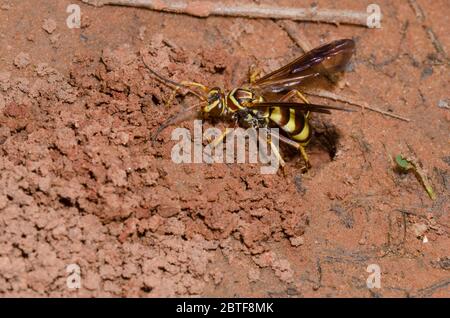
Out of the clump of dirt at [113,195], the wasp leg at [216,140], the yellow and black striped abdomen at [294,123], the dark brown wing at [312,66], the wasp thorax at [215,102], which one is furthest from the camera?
the yellow and black striped abdomen at [294,123]

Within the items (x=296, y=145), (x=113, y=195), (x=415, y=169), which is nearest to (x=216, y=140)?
(x=296, y=145)

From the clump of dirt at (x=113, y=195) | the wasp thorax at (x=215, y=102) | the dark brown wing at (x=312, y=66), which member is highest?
the dark brown wing at (x=312, y=66)

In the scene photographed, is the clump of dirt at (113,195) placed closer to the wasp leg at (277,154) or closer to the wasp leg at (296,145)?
the wasp leg at (277,154)

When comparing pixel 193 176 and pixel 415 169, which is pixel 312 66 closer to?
pixel 415 169

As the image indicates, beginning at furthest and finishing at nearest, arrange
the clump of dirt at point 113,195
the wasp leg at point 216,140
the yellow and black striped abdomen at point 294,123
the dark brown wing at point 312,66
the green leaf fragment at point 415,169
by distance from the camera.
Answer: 1. the yellow and black striped abdomen at point 294,123
2. the dark brown wing at point 312,66
3. the green leaf fragment at point 415,169
4. the wasp leg at point 216,140
5. the clump of dirt at point 113,195

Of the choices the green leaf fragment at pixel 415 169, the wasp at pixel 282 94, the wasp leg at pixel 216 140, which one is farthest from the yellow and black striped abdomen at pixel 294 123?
the green leaf fragment at pixel 415 169

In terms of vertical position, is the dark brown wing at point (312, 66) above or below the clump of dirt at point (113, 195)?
above
